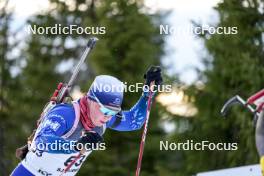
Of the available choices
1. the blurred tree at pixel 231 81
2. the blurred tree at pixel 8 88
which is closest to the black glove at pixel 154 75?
the blurred tree at pixel 231 81

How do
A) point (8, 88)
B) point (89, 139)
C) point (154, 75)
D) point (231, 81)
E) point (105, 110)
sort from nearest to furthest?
point (89, 139), point (105, 110), point (154, 75), point (231, 81), point (8, 88)

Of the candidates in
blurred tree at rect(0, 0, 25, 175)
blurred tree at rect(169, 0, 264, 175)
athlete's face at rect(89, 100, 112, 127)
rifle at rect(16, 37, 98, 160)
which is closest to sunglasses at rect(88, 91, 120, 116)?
athlete's face at rect(89, 100, 112, 127)

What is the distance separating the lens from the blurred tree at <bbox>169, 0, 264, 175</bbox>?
1147cm

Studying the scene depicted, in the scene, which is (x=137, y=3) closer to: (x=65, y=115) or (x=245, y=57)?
(x=245, y=57)

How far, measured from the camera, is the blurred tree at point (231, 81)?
11469mm

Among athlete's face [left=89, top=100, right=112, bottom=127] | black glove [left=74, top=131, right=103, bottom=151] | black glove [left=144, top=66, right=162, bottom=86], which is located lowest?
black glove [left=74, top=131, right=103, bottom=151]

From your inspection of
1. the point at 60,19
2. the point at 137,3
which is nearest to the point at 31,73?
the point at 60,19

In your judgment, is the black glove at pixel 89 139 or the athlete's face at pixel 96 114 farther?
the athlete's face at pixel 96 114

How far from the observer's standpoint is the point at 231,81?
1188cm

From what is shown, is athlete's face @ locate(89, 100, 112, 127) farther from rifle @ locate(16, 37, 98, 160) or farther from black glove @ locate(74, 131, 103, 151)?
rifle @ locate(16, 37, 98, 160)

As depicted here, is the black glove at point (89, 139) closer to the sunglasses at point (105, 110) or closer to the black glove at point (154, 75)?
the sunglasses at point (105, 110)

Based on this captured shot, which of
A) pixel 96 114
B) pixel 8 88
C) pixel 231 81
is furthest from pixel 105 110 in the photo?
pixel 8 88

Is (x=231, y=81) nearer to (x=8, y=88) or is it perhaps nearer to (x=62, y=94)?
(x=62, y=94)

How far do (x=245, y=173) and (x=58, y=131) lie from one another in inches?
70.2
